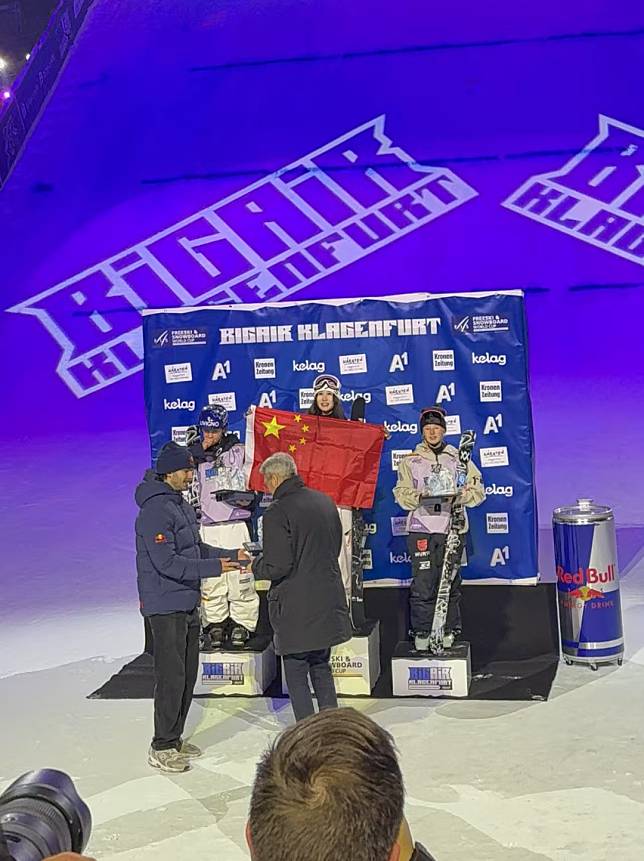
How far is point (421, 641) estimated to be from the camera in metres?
7.54

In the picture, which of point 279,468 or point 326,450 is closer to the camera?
point 279,468

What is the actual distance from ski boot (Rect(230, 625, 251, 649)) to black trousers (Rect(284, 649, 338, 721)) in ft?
5.36

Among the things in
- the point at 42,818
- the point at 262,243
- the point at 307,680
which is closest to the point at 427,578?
the point at 307,680

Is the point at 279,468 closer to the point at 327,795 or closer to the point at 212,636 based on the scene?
the point at 212,636

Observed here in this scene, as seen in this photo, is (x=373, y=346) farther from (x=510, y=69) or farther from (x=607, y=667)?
(x=510, y=69)

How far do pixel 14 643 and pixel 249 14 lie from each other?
423 inches

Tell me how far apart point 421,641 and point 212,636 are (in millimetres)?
1382

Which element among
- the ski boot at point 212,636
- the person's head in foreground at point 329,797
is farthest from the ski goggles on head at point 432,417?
the person's head in foreground at point 329,797

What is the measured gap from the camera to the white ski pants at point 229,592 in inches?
312

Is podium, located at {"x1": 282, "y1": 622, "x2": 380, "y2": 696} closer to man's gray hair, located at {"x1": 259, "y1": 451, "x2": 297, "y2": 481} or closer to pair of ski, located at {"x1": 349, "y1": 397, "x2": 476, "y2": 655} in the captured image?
pair of ski, located at {"x1": 349, "y1": 397, "x2": 476, "y2": 655}

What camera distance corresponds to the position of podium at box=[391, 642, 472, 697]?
7.29 m

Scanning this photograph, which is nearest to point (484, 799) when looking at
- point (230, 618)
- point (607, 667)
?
point (607, 667)

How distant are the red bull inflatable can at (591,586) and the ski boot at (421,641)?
0.90 metres

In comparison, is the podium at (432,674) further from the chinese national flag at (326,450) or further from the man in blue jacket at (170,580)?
the man in blue jacket at (170,580)
